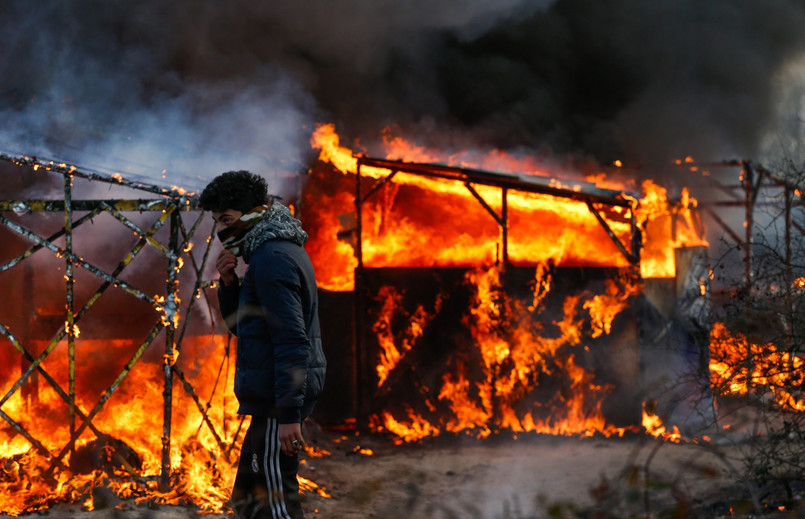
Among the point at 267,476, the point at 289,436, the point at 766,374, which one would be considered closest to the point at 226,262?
the point at 289,436

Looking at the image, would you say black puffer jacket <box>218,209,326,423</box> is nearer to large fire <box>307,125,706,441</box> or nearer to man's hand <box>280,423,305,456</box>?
man's hand <box>280,423,305,456</box>

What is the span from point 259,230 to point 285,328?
0.64 metres

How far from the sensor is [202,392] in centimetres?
1001

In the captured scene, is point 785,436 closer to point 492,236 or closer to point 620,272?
point 620,272

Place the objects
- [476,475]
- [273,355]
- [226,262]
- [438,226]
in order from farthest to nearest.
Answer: [438,226]
[476,475]
[226,262]
[273,355]

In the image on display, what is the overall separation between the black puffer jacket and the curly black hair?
27 cm

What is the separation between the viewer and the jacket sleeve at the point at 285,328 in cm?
357

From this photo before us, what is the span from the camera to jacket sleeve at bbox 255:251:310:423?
11.7 ft

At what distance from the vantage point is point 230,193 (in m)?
4.00

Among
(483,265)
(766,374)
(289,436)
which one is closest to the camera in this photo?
(289,436)

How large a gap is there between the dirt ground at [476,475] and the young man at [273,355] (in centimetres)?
244

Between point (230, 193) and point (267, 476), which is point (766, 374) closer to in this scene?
point (267, 476)

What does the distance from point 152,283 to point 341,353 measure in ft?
10.7

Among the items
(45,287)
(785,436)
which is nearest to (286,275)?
(785,436)
